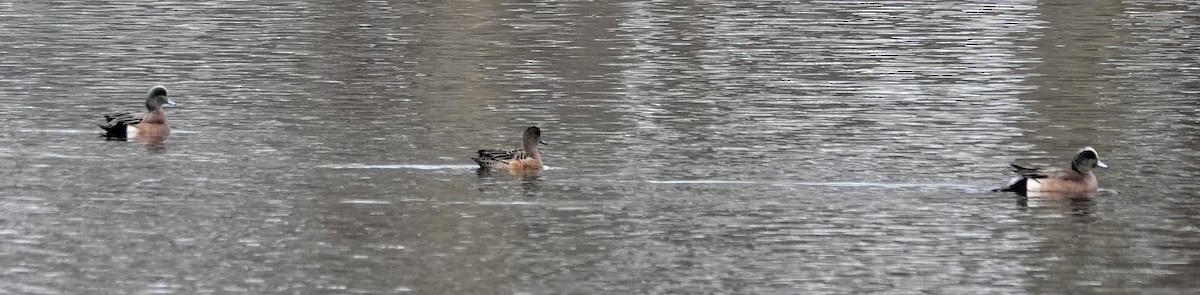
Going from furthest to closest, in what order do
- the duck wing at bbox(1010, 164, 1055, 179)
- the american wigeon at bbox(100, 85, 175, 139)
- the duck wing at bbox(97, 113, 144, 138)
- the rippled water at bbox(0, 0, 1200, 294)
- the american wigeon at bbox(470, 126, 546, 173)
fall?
the duck wing at bbox(97, 113, 144, 138) < the american wigeon at bbox(100, 85, 175, 139) < the american wigeon at bbox(470, 126, 546, 173) < the duck wing at bbox(1010, 164, 1055, 179) < the rippled water at bbox(0, 0, 1200, 294)

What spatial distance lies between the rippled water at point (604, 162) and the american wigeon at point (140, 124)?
0.33 metres

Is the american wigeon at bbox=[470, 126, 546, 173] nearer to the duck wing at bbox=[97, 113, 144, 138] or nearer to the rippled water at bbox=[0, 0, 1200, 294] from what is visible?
the rippled water at bbox=[0, 0, 1200, 294]

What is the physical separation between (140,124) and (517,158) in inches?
219

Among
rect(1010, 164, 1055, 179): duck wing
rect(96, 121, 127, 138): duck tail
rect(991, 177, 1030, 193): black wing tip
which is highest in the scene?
rect(1010, 164, 1055, 179): duck wing

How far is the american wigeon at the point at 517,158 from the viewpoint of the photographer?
22500 mm

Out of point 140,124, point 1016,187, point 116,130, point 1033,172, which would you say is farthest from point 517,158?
point 116,130

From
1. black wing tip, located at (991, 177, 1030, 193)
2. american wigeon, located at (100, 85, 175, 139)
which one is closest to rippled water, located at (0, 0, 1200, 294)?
black wing tip, located at (991, 177, 1030, 193)

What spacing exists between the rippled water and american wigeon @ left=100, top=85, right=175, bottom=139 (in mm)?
326

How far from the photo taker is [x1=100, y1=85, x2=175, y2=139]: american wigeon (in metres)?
25.8

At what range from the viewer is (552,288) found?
16.0m

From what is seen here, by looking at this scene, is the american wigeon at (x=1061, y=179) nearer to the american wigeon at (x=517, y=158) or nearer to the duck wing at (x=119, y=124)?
the american wigeon at (x=517, y=158)

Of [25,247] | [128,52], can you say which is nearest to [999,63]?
[128,52]

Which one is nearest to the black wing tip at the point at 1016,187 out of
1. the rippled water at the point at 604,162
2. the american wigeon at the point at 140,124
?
the rippled water at the point at 604,162

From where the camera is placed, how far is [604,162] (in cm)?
2334
